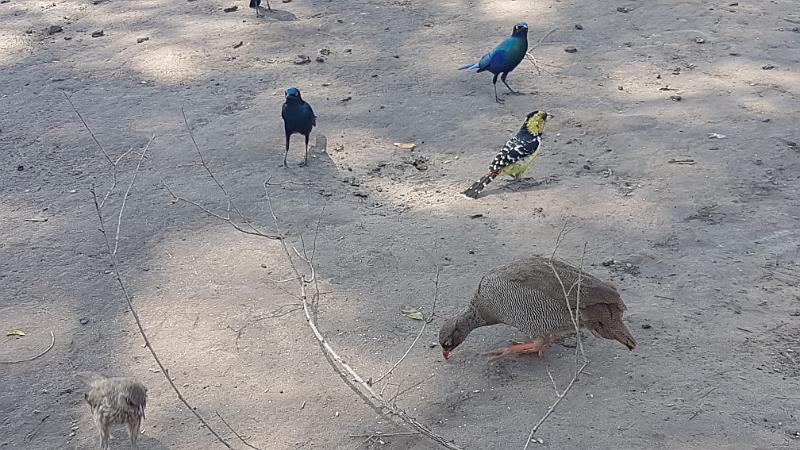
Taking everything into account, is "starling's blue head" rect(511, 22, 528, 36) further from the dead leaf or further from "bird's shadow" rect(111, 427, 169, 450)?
"bird's shadow" rect(111, 427, 169, 450)

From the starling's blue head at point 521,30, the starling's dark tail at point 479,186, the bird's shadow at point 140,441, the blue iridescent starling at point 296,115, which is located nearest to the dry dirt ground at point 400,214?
the bird's shadow at point 140,441

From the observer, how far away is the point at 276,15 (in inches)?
415

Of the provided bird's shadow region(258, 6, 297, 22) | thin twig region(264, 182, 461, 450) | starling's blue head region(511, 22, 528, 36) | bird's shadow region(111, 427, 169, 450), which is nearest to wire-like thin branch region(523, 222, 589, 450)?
thin twig region(264, 182, 461, 450)

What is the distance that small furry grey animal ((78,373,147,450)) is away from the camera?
411 cm

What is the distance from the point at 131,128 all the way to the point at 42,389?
3.78m

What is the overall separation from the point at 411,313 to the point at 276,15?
246 inches

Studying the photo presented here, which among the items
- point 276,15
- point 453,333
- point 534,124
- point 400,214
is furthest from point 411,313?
point 276,15

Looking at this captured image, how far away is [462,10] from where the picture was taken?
10.4 metres

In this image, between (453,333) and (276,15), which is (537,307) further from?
(276,15)

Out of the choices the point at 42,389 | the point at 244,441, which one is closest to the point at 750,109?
the point at 244,441

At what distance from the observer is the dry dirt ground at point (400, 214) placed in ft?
14.9

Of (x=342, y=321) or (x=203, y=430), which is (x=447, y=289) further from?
(x=203, y=430)

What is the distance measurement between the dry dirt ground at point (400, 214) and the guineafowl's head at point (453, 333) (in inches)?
5.7

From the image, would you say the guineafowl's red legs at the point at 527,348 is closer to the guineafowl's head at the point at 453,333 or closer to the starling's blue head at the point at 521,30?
the guineafowl's head at the point at 453,333
